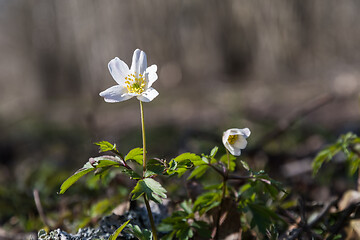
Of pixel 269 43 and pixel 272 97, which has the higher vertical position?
pixel 269 43

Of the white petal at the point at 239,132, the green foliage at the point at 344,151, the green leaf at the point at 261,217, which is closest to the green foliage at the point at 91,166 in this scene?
the white petal at the point at 239,132

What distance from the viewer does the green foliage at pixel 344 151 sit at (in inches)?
67.1

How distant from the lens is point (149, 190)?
1275 millimetres

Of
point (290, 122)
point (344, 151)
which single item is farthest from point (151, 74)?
point (290, 122)

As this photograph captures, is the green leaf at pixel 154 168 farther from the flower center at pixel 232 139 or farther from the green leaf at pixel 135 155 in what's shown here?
the flower center at pixel 232 139

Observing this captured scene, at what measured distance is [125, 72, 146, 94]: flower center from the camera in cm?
142

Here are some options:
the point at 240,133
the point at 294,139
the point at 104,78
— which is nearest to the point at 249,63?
the point at 104,78

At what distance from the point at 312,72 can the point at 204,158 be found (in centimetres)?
648

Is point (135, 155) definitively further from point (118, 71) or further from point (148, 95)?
point (118, 71)

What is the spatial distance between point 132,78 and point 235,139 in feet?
1.48

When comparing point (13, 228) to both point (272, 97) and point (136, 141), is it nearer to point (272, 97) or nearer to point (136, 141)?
point (136, 141)

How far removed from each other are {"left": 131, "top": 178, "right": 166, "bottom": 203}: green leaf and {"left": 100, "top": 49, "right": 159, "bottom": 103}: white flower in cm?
32

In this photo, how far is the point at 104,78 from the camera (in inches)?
384

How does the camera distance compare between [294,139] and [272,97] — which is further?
[272,97]
